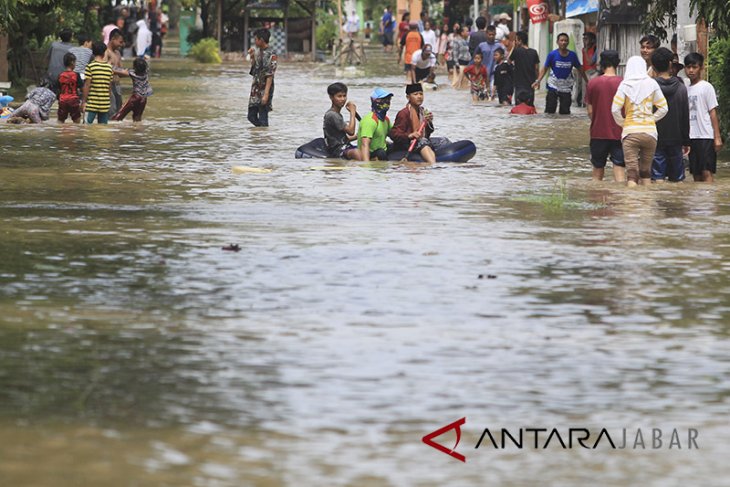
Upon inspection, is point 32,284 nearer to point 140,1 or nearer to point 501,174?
point 501,174

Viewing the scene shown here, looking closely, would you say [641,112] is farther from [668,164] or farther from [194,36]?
[194,36]

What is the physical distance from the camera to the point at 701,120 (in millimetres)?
18297

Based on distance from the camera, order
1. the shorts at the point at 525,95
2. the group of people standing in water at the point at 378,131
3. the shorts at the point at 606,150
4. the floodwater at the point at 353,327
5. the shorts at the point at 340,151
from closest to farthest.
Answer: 1. the floodwater at the point at 353,327
2. the shorts at the point at 606,150
3. the group of people standing in water at the point at 378,131
4. the shorts at the point at 340,151
5. the shorts at the point at 525,95

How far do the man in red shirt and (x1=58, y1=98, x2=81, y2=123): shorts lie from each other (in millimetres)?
11107

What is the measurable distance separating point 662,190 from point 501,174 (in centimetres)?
236

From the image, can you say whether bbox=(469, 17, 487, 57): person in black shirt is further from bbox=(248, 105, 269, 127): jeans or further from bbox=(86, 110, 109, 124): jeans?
bbox=(86, 110, 109, 124): jeans

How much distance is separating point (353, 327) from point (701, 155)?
31.5 ft

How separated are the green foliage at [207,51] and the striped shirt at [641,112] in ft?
142

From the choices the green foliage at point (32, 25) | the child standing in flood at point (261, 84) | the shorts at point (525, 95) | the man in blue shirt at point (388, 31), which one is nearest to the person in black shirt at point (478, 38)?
the green foliage at point (32, 25)

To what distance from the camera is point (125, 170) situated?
19.5 metres

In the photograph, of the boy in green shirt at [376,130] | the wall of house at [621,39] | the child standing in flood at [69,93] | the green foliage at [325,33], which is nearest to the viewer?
the boy in green shirt at [376,130]

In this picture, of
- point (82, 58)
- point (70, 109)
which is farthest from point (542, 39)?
point (70, 109)

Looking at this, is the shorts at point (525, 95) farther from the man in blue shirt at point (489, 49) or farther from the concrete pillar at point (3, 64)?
the concrete pillar at point (3, 64)

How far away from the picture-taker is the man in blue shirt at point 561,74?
32250mm
